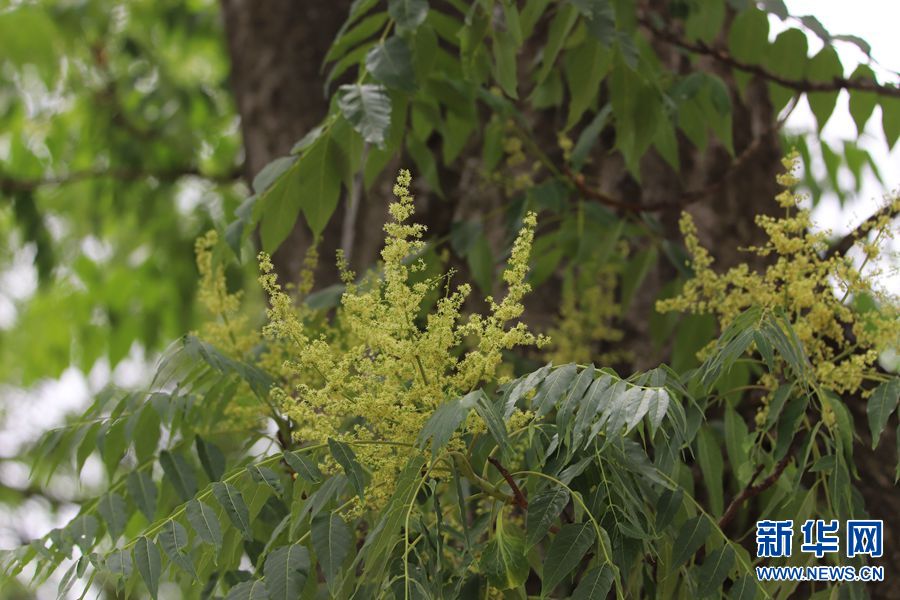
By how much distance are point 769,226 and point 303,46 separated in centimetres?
211

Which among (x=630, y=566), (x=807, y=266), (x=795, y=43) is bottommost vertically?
(x=630, y=566)

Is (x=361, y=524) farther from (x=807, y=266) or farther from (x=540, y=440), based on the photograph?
(x=807, y=266)

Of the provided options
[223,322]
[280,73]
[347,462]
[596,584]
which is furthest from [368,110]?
[280,73]

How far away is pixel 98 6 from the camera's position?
4980mm

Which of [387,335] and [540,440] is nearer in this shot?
[387,335]

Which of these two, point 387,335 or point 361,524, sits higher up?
point 387,335

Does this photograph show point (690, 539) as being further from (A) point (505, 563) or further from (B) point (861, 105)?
(B) point (861, 105)

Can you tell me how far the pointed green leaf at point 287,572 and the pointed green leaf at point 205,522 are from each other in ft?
0.33

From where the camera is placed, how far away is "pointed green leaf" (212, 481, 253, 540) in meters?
1.69

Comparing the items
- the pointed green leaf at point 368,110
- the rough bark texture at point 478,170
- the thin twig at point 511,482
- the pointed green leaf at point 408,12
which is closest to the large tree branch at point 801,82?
the rough bark texture at point 478,170

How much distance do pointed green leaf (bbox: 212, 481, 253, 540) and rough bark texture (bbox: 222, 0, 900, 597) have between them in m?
1.67

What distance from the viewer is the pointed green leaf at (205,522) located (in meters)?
1.67

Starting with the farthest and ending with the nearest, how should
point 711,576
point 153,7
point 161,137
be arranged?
point 153,7, point 161,137, point 711,576

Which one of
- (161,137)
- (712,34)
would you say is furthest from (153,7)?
(712,34)
